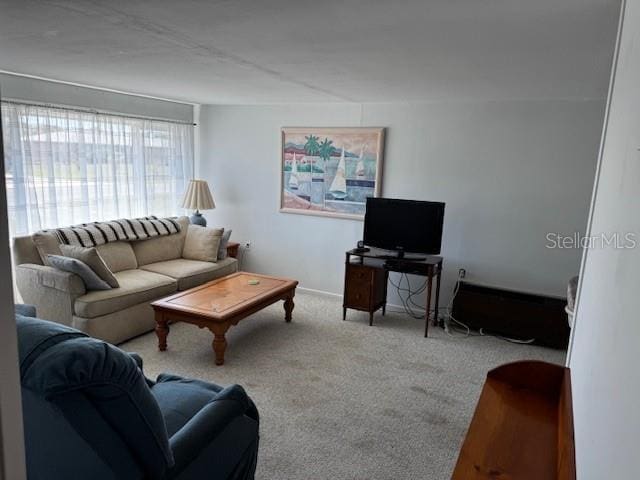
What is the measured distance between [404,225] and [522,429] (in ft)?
8.68

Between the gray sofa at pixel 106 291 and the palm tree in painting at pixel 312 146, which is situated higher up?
the palm tree in painting at pixel 312 146

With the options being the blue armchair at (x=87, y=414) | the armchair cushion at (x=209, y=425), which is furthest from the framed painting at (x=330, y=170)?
the blue armchair at (x=87, y=414)

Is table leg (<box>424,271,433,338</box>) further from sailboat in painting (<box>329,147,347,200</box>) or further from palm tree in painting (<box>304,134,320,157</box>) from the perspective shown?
palm tree in painting (<box>304,134,320,157</box>)

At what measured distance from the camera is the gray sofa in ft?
11.5

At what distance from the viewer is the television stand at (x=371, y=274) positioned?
165 inches

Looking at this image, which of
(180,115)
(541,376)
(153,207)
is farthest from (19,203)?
(541,376)

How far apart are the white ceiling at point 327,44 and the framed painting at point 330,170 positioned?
98 cm

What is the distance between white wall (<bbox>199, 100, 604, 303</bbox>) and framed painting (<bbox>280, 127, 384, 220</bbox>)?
0.10 m

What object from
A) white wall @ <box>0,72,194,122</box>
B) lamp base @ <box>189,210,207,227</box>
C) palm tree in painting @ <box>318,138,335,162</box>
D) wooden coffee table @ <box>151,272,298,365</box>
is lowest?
wooden coffee table @ <box>151,272,298,365</box>

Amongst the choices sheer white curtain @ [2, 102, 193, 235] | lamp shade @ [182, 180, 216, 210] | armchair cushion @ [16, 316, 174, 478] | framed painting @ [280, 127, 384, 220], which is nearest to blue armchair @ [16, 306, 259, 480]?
armchair cushion @ [16, 316, 174, 478]

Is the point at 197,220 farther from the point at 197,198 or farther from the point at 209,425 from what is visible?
the point at 209,425

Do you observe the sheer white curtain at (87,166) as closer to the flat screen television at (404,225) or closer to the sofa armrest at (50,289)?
the sofa armrest at (50,289)

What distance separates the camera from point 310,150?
505 cm

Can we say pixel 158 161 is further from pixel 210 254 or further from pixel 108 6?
pixel 108 6
